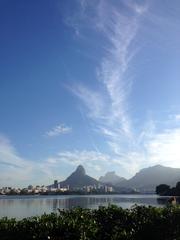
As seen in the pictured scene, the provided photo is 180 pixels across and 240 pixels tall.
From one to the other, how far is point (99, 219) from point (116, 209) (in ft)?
5.25

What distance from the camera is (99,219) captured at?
25.2 meters

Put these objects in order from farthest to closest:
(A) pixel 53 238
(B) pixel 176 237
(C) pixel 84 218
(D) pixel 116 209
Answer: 1. (D) pixel 116 209
2. (B) pixel 176 237
3. (C) pixel 84 218
4. (A) pixel 53 238

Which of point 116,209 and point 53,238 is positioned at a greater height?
point 116,209

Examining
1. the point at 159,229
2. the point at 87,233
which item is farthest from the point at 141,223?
the point at 87,233

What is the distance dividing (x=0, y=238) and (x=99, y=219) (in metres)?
7.75

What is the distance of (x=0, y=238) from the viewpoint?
1927 cm

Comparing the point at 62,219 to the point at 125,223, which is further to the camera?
the point at 125,223

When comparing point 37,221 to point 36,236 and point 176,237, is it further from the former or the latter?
point 176,237

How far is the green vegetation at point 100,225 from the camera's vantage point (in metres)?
18.9

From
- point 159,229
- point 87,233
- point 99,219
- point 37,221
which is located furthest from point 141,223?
point 37,221

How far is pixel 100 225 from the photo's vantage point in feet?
78.2

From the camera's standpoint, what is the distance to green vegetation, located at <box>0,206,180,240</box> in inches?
745

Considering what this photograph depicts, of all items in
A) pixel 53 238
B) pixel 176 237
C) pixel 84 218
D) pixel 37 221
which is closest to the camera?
pixel 53 238

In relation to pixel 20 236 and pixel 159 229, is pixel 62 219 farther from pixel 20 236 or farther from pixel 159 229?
pixel 159 229
